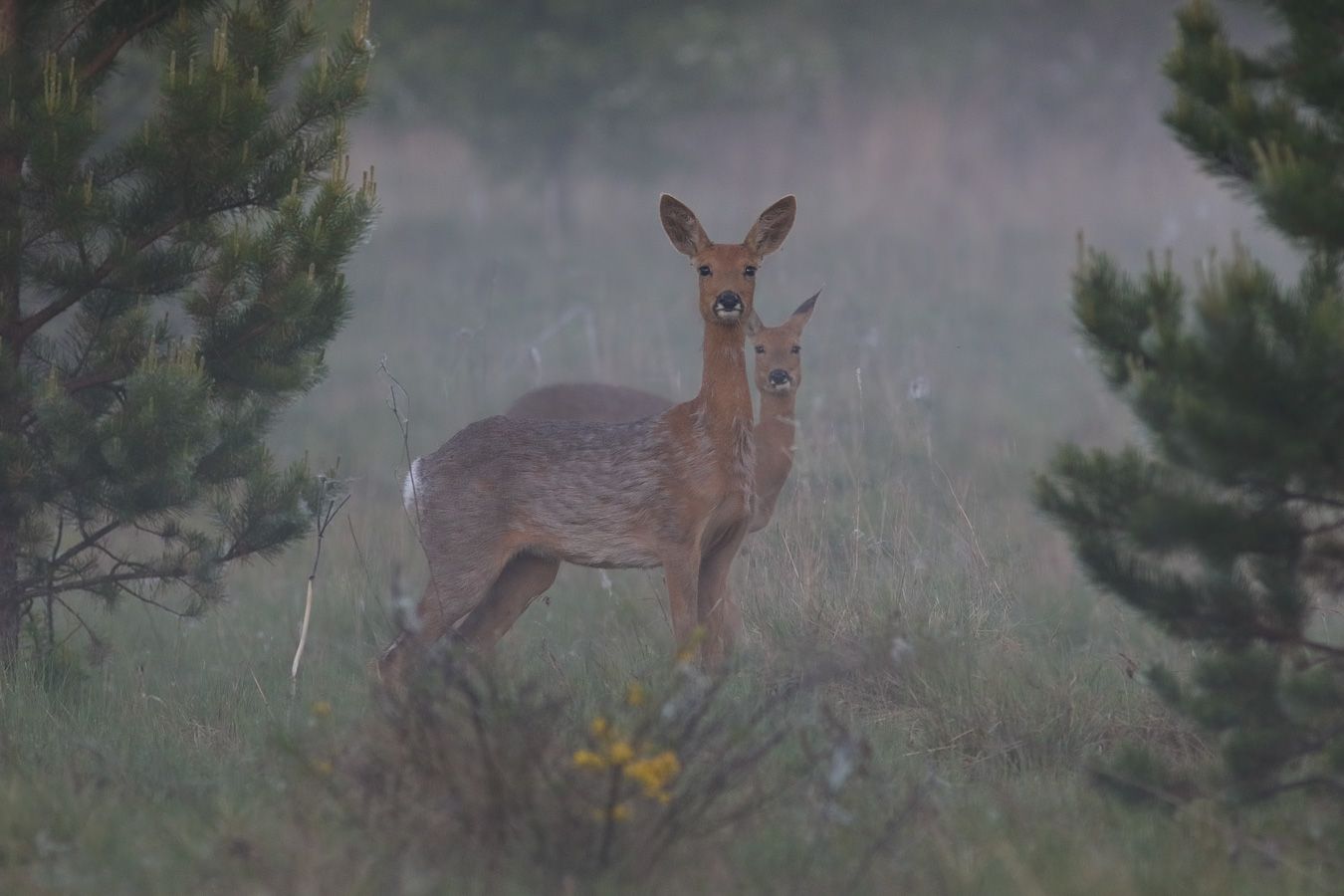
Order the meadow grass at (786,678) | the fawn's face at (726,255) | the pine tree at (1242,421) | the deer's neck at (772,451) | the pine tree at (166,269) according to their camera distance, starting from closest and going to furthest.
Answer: the pine tree at (1242,421), the meadow grass at (786,678), the pine tree at (166,269), the fawn's face at (726,255), the deer's neck at (772,451)

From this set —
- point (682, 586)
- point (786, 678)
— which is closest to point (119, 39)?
point (682, 586)

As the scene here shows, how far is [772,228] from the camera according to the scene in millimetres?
7547

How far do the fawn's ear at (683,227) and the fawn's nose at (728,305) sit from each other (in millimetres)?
377

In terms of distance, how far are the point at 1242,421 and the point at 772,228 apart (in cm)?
334

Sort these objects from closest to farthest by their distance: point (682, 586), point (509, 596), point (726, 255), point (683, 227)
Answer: point (682, 586), point (726, 255), point (683, 227), point (509, 596)

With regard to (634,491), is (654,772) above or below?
below

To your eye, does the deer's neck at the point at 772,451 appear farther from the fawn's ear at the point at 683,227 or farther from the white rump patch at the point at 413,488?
the white rump patch at the point at 413,488

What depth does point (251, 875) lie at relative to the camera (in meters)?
4.57

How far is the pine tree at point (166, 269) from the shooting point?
22.0 feet

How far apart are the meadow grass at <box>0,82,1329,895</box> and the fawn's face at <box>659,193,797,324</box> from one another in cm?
116

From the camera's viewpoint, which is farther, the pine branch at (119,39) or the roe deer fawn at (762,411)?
the roe deer fawn at (762,411)

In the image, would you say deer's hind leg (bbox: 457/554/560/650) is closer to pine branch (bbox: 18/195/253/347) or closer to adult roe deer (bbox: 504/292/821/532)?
adult roe deer (bbox: 504/292/821/532)

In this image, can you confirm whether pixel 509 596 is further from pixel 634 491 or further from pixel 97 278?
pixel 97 278

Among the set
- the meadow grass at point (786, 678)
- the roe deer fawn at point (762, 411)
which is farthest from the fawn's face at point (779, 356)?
the meadow grass at point (786, 678)
